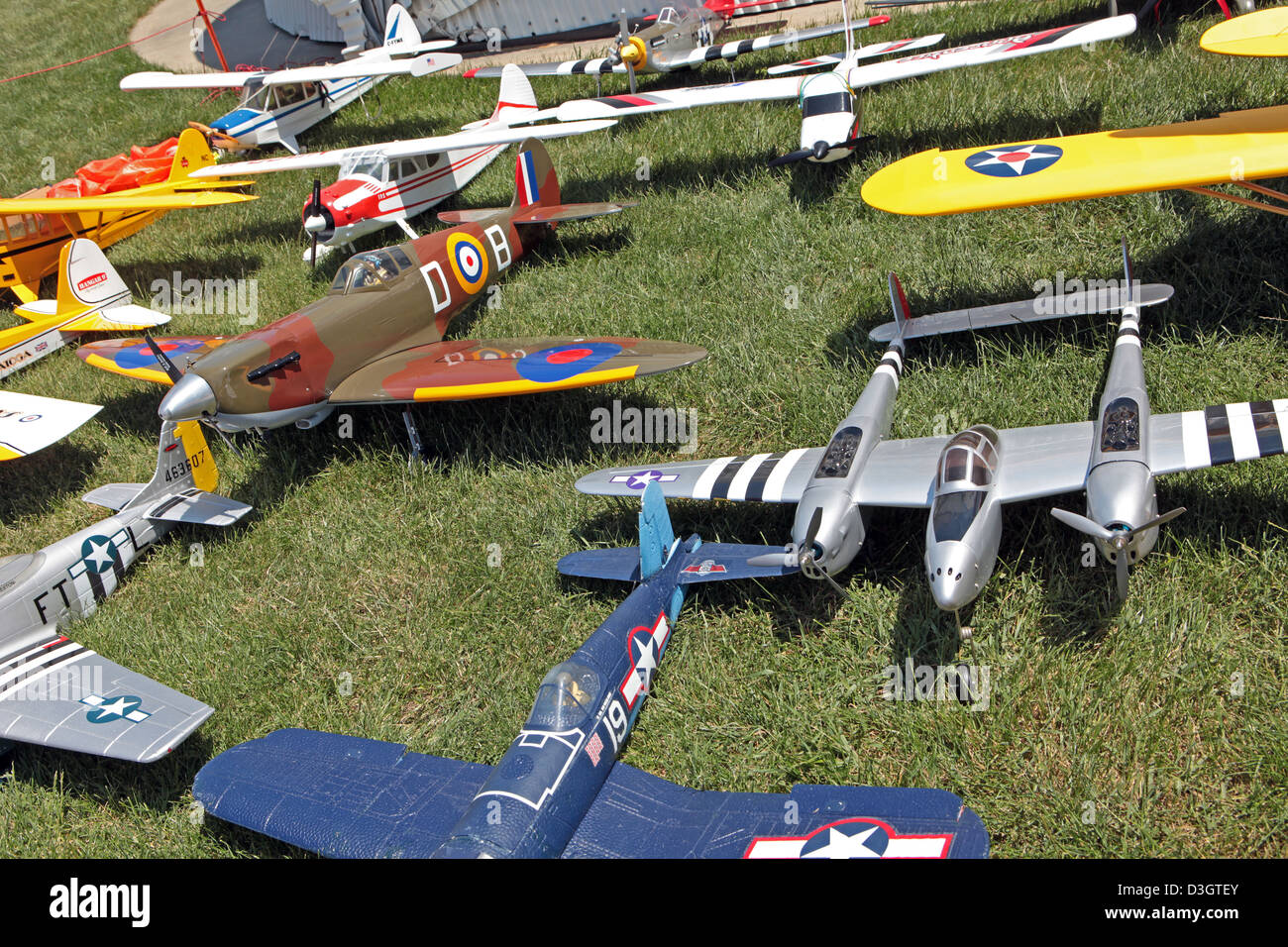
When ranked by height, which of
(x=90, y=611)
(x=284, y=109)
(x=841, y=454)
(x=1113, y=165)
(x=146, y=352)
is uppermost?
(x=284, y=109)

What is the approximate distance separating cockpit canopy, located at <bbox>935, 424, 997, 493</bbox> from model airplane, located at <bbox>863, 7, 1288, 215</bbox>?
6.69 ft

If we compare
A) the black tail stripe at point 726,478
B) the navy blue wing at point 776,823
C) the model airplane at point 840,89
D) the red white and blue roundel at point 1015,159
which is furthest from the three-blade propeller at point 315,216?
the navy blue wing at point 776,823

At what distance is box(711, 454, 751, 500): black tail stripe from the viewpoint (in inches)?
267

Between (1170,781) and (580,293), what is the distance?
7.77 meters

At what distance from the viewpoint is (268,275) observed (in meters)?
13.2

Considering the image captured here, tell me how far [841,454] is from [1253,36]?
5.42 meters

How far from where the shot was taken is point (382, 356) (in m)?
9.39

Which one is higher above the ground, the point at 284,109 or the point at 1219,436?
the point at 284,109

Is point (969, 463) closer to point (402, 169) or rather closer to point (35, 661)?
point (35, 661)

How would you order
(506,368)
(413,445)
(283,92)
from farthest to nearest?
(283,92)
(413,445)
(506,368)

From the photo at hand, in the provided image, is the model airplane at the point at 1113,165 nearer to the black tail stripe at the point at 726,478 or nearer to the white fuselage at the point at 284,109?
the black tail stripe at the point at 726,478

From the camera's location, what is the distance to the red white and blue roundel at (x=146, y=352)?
10.4m

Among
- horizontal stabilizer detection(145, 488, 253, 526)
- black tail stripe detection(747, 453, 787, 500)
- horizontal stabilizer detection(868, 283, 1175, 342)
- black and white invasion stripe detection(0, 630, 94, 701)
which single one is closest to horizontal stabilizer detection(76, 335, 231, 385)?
horizontal stabilizer detection(145, 488, 253, 526)

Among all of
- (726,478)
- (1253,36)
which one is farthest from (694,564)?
(1253,36)
